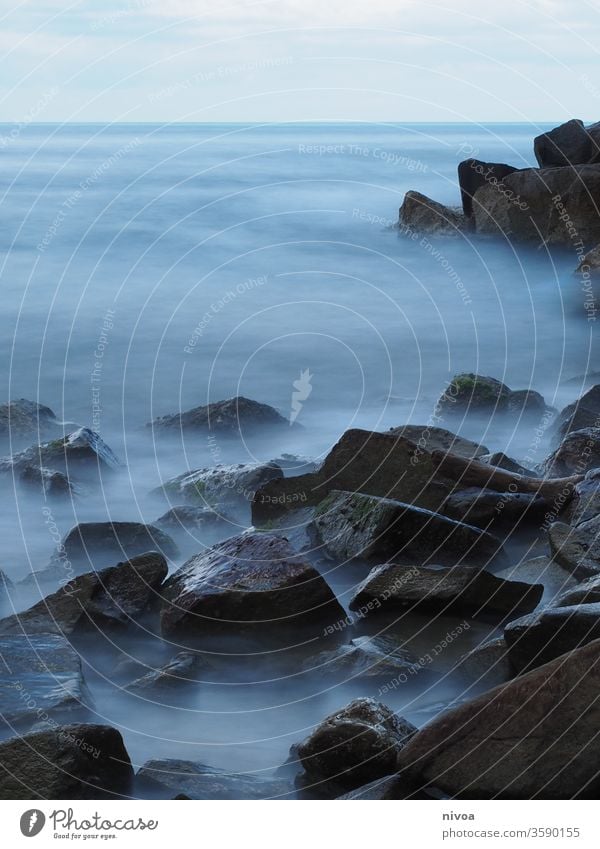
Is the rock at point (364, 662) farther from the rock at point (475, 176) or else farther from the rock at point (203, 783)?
the rock at point (475, 176)

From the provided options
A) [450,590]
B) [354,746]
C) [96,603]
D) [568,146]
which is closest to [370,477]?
[450,590]

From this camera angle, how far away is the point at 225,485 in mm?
8242

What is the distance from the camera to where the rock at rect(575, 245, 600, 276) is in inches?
560

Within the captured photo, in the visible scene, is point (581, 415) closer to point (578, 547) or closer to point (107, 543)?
point (578, 547)

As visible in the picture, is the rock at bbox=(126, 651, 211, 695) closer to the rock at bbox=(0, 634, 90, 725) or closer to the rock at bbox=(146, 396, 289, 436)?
the rock at bbox=(0, 634, 90, 725)

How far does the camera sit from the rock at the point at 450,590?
19.8 ft

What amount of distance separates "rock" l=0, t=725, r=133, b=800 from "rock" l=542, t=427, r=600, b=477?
Answer: 13.8 feet

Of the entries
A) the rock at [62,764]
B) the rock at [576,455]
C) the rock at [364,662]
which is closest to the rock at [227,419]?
the rock at [576,455]

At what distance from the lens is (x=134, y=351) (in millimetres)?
12812

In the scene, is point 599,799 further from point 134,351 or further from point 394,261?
point 394,261

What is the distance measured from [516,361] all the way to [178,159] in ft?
60.1

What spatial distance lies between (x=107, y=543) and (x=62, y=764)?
9.44 ft

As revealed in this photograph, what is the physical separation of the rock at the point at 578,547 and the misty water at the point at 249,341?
60cm
